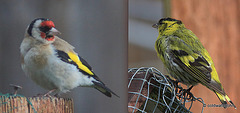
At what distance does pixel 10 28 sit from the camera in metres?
1.18

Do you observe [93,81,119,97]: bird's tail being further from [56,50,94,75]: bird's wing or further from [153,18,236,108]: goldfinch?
[153,18,236,108]: goldfinch

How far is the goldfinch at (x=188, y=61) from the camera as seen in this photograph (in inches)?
86.0

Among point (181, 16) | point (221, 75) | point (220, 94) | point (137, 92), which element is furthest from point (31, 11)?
point (221, 75)

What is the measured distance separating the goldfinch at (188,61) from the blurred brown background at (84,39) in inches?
36.1

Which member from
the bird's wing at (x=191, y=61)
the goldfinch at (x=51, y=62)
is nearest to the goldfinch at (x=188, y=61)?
the bird's wing at (x=191, y=61)

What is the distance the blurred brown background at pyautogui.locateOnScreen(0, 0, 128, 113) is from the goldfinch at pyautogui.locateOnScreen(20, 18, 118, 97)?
0.01 m

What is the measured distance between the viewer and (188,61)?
2.24 metres

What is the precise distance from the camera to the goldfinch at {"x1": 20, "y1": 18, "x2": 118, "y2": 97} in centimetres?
119

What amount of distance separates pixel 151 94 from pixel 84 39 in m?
0.72

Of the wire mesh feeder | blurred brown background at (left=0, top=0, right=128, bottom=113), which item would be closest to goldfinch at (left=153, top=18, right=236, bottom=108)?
the wire mesh feeder

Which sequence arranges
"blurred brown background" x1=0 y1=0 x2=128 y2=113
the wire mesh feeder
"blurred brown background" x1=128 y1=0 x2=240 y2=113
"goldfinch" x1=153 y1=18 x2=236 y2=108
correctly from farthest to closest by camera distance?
"blurred brown background" x1=128 y1=0 x2=240 y2=113, "goldfinch" x1=153 y1=18 x2=236 y2=108, the wire mesh feeder, "blurred brown background" x1=0 y1=0 x2=128 y2=113

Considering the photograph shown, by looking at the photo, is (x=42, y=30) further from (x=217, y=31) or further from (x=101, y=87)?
(x=217, y=31)

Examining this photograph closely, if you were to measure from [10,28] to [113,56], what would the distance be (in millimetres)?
302

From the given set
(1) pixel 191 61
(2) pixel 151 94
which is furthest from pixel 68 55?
(1) pixel 191 61
